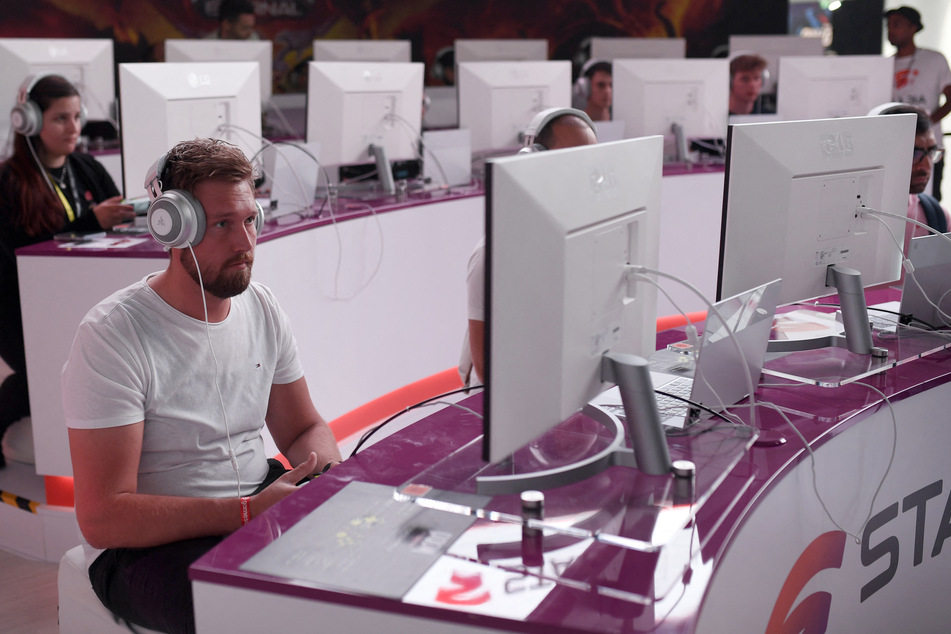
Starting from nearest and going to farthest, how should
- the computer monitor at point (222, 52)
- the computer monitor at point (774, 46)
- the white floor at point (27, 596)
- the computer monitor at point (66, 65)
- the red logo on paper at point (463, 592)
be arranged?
the red logo on paper at point (463, 592), the white floor at point (27, 596), the computer monitor at point (66, 65), the computer monitor at point (222, 52), the computer monitor at point (774, 46)

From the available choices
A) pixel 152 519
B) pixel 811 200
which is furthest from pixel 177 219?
pixel 811 200

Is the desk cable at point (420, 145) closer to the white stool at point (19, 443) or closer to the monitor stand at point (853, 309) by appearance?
the white stool at point (19, 443)

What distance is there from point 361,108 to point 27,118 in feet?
3.97

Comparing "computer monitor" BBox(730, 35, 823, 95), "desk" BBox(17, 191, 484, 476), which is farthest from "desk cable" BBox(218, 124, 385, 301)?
"computer monitor" BBox(730, 35, 823, 95)

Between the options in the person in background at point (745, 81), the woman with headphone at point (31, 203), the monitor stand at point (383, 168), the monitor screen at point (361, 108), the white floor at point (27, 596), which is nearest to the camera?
the white floor at point (27, 596)

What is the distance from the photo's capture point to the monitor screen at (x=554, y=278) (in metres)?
1.16

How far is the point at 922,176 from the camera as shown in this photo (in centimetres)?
251

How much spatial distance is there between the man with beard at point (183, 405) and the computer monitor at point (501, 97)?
2409 mm

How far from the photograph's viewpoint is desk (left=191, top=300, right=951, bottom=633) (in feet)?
3.58

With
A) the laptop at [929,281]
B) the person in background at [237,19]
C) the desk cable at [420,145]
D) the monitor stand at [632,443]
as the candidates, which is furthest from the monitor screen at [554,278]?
the person in background at [237,19]

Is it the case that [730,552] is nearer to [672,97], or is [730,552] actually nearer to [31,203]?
[31,203]

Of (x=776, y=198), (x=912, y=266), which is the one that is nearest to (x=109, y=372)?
(x=776, y=198)

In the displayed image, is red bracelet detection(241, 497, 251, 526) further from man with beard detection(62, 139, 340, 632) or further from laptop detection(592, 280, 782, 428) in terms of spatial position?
laptop detection(592, 280, 782, 428)

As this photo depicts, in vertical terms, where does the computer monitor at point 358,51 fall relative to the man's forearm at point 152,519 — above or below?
above
